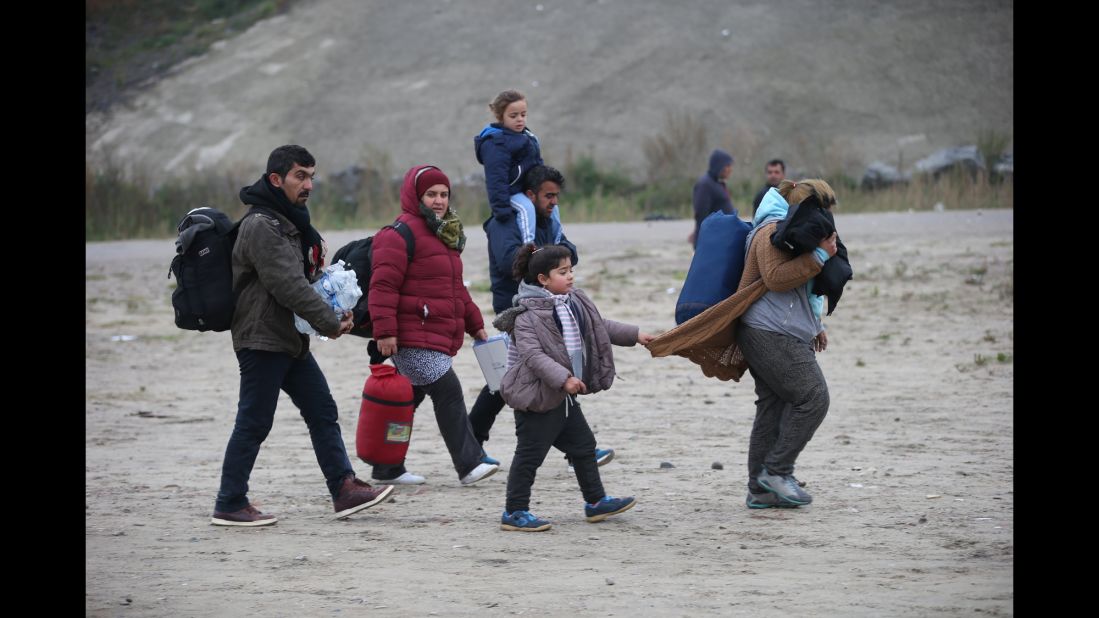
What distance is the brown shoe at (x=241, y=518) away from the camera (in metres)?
6.42

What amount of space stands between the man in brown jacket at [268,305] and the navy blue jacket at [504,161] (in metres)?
1.19

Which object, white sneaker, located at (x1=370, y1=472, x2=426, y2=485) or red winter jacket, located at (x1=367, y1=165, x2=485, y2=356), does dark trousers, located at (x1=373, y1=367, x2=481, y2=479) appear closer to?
white sneaker, located at (x1=370, y1=472, x2=426, y2=485)

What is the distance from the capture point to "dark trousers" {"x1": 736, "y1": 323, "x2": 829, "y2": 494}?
6312 millimetres

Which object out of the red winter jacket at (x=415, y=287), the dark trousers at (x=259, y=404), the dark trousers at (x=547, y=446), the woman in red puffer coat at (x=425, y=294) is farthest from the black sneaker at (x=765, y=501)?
the dark trousers at (x=259, y=404)

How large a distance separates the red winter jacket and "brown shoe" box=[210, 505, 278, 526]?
1047 mm

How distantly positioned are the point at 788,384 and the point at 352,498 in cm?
221

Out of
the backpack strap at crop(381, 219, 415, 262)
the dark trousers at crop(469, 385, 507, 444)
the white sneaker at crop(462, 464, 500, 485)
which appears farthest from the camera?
the dark trousers at crop(469, 385, 507, 444)

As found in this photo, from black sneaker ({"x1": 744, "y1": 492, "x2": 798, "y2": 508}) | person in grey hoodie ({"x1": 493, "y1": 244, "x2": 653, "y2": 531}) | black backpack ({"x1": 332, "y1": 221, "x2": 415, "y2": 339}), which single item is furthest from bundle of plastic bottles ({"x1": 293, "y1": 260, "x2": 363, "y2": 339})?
black sneaker ({"x1": 744, "y1": 492, "x2": 798, "y2": 508})

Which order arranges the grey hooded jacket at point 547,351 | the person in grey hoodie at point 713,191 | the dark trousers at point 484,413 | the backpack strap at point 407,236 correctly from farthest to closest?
the person in grey hoodie at point 713,191 → the dark trousers at point 484,413 → the backpack strap at point 407,236 → the grey hooded jacket at point 547,351

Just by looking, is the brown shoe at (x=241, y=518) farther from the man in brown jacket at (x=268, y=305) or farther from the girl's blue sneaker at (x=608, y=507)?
the girl's blue sneaker at (x=608, y=507)

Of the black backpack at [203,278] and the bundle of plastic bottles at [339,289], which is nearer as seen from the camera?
the black backpack at [203,278]

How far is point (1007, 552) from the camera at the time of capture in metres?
5.55

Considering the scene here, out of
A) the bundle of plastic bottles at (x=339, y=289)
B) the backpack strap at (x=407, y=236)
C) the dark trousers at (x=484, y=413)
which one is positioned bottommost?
the dark trousers at (x=484, y=413)
